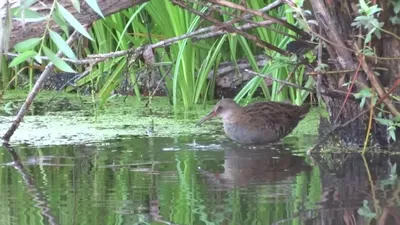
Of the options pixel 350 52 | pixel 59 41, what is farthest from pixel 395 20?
pixel 59 41

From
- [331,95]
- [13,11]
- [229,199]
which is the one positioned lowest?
[229,199]

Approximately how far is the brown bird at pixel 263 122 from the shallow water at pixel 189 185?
13 cm

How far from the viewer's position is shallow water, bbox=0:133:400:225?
3498 mm

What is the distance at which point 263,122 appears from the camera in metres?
6.05

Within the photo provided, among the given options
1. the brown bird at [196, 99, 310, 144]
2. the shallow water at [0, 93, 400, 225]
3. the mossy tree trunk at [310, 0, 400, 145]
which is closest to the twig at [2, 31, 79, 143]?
the shallow water at [0, 93, 400, 225]

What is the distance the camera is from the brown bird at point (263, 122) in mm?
5969

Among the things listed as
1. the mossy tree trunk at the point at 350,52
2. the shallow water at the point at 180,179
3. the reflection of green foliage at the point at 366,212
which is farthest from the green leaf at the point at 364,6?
the reflection of green foliage at the point at 366,212

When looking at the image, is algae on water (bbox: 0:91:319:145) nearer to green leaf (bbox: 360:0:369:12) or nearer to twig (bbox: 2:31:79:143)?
twig (bbox: 2:31:79:143)

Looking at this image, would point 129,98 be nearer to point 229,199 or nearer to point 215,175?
point 215,175

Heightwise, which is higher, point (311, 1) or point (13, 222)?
point (311, 1)

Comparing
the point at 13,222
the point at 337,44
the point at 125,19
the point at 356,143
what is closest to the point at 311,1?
the point at 337,44

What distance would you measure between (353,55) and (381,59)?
0.16 metres

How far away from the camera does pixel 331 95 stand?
497 cm

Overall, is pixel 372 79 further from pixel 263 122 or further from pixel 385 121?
pixel 263 122
